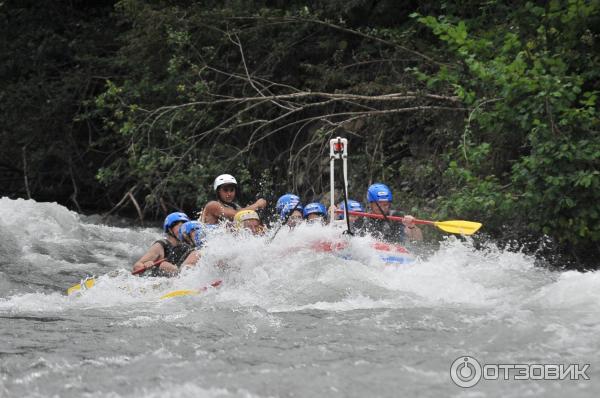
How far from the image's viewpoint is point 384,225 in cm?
999

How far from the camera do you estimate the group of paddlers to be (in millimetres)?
8781

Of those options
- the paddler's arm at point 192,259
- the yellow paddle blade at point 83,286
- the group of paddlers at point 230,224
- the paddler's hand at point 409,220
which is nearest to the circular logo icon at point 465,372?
the group of paddlers at point 230,224

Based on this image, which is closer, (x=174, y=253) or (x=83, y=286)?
(x=83, y=286)

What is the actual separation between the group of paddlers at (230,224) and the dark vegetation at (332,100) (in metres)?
0.62

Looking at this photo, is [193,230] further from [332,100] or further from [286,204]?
[332,100]

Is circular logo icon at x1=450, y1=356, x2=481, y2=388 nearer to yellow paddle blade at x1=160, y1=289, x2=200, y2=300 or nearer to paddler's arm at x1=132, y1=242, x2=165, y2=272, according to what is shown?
yellow paddle blade at x1=160, y1=289, x2=200, y2=300

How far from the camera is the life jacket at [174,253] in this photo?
9133 millimetres

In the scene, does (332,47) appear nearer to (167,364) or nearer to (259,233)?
(259,233)

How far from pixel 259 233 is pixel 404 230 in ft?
6.74

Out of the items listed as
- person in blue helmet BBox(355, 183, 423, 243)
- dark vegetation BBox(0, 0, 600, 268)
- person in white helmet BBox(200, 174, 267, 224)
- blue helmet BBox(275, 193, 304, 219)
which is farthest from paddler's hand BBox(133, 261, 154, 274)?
dark vegetation BBox(0, 0, 600, 268)

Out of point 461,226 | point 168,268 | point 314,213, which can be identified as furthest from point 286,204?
point 461,226

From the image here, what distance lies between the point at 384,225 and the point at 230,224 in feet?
6.69

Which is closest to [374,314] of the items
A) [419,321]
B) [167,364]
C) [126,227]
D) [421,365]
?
[419,321]

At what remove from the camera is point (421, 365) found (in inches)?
193
